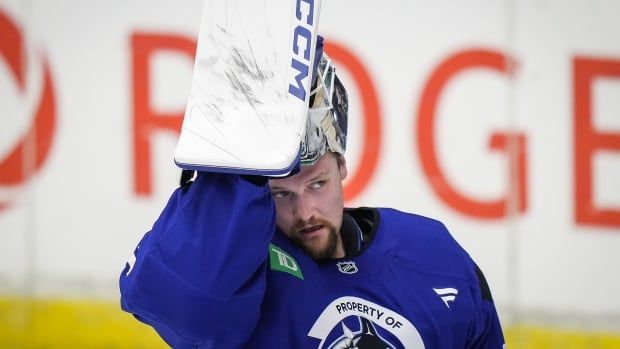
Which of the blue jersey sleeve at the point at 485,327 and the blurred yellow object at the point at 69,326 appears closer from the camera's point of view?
the blue jersey sleeve at the point at 485,327

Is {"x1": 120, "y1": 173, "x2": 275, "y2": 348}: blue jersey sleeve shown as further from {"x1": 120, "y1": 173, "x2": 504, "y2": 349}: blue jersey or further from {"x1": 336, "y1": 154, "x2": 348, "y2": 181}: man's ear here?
{"x1": 336, "y1": 154, "x2": 348, "y2": 181}: man's ear

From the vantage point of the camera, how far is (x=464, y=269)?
61.9 inches

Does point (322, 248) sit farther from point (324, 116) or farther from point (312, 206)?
point (324, 116)

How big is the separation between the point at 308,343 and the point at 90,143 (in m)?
1.71

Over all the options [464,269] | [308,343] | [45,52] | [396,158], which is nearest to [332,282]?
[308,343]

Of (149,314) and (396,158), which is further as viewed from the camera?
(396,158)

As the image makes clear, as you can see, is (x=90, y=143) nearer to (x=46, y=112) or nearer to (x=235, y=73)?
(x=46, y=112)

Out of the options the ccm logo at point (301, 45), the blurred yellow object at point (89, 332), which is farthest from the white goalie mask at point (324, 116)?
the blurred yellow object at point (89, 332)

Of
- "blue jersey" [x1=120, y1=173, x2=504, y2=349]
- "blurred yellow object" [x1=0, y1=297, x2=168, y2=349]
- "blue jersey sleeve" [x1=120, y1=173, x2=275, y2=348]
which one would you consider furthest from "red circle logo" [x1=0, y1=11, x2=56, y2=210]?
"blue jersey sleeve" [x1=120, y1=173, x2=275, y2=348]

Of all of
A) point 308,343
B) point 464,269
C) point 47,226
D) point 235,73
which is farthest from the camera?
point 47,226

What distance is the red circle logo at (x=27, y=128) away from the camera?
2.94 metres

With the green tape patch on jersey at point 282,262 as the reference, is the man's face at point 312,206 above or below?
above

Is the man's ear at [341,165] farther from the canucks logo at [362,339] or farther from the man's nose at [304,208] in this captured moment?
the canucks logo at [362,339]

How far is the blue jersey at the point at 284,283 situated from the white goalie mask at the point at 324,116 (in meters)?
0.14
